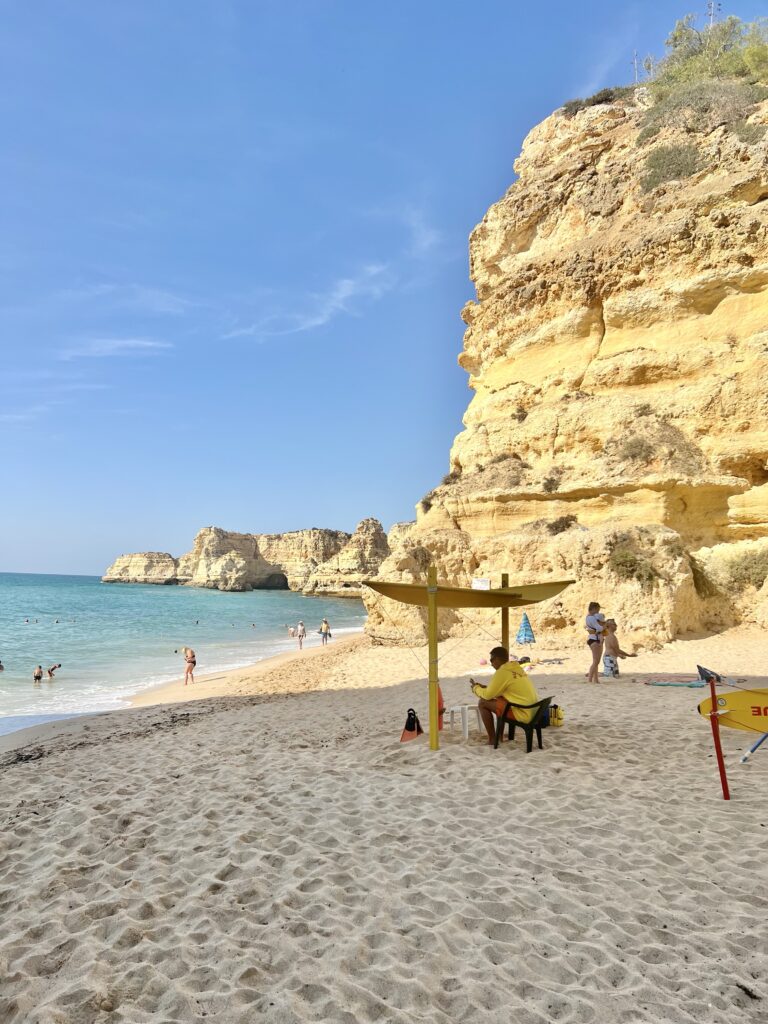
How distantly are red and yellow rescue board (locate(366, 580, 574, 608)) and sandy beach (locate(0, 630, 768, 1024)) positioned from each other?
5.97ft

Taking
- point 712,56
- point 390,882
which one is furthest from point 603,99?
point 390,882

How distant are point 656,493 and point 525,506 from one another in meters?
4.03

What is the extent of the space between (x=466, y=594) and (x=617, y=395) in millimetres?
14774

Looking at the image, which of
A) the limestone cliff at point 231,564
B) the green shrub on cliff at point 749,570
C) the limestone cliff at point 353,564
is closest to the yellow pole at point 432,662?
the green shrub on cliff at point 749,570

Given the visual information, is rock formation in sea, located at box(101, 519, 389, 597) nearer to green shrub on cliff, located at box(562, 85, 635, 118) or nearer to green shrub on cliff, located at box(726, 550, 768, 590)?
green shrub on cliff, located at box(562, 85, 635, 118)

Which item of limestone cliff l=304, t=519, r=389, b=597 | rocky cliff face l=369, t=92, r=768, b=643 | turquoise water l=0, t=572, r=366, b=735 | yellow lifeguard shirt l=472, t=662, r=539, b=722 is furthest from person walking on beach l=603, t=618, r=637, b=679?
limestone cliff l=304, t=519, r=389, b=597

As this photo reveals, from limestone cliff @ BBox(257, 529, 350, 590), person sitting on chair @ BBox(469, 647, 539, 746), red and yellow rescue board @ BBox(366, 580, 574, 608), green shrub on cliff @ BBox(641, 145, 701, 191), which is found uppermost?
green shrub on cliff @ BBox(641, 145, 701, 191)

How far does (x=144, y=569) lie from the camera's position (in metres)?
136

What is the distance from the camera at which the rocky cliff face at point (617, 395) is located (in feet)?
52.2

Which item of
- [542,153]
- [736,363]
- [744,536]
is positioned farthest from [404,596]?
[542,153]

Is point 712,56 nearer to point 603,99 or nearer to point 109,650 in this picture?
point 603,99

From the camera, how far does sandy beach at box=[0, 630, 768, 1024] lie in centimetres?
287

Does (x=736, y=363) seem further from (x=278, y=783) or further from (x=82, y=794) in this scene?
(x=82, y=794)

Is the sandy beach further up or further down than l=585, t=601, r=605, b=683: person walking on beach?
further down
